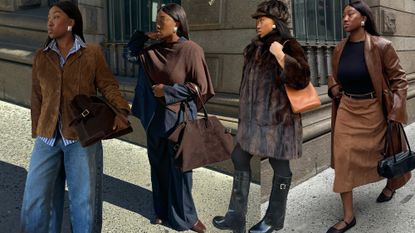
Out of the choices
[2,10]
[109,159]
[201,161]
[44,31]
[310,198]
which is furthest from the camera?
[2,10]

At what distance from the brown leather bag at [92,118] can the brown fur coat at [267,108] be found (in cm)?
107

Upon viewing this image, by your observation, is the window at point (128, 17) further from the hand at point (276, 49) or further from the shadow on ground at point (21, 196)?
the hand at point (276, 49)

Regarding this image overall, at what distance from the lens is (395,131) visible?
13.6 ft

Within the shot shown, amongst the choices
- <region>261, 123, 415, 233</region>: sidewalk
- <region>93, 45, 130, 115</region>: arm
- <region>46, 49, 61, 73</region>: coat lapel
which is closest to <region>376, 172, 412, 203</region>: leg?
<region>261, 123, 415, 233</region>: sidewalk

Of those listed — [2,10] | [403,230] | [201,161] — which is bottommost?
[403,230]

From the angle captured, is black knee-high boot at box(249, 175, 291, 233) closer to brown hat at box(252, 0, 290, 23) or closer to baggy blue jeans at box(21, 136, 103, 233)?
brown hat at box(252, 0, 290, 23)

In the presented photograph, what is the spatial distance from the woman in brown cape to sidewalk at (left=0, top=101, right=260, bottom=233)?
0.25 m

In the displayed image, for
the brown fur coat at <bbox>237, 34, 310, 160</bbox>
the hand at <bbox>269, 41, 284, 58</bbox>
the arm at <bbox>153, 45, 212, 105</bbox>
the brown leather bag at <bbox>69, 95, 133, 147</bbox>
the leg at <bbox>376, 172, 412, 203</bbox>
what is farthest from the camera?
the leg at <bbox>376, 172, 412, 203</bbox>

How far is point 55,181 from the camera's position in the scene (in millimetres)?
3029

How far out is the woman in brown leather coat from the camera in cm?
386

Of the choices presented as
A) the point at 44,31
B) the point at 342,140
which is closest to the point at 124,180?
the point at 342,140

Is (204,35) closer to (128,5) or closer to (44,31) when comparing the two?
(128,5)

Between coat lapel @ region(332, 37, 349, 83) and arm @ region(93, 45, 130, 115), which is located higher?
coat lapel @ region(332, 37, 349, 83)

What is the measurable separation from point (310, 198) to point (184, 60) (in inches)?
91.7
